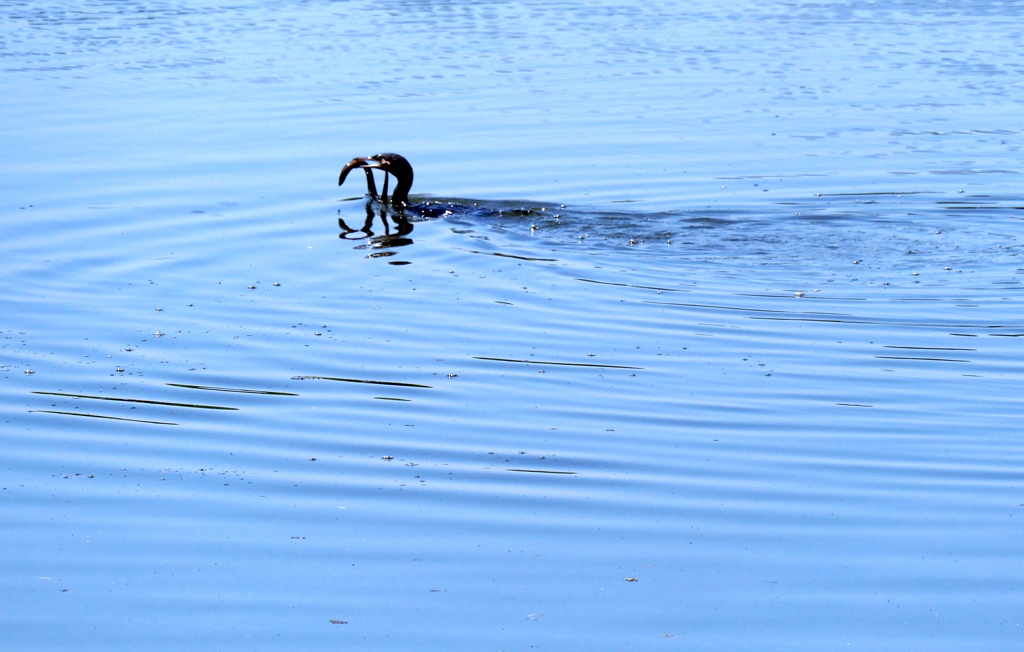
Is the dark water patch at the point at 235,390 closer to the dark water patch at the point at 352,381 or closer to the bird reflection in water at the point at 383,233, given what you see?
the dark water patch at the point at 352,381

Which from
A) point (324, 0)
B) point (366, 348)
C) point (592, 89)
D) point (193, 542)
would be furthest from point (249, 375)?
point (324, 0)

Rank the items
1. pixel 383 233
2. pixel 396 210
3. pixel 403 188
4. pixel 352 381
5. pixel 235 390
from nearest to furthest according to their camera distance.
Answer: pixel 235 390
pixel 352 381
pixel 383 233
pixel 403 188
pixel 396 210

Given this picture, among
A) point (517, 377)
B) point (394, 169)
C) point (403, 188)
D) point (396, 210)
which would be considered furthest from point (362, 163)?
point (517, 377)

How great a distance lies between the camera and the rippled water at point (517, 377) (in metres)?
5.48

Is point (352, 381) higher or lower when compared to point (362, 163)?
lower

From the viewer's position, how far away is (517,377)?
27.2 ft

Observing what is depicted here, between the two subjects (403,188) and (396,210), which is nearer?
(403,188)

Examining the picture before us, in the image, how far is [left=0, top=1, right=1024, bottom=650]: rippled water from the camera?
18.0ft

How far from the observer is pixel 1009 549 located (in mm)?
5848

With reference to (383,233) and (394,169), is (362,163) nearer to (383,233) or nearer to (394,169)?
(394,169)

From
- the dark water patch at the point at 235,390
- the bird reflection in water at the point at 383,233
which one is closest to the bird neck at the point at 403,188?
the bird reflection in water at the point at 383,233

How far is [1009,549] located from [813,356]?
2964 millimetres

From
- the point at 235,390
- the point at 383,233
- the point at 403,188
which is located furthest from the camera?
the point at 403,188

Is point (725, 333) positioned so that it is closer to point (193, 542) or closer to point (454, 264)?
point (454, 264)
